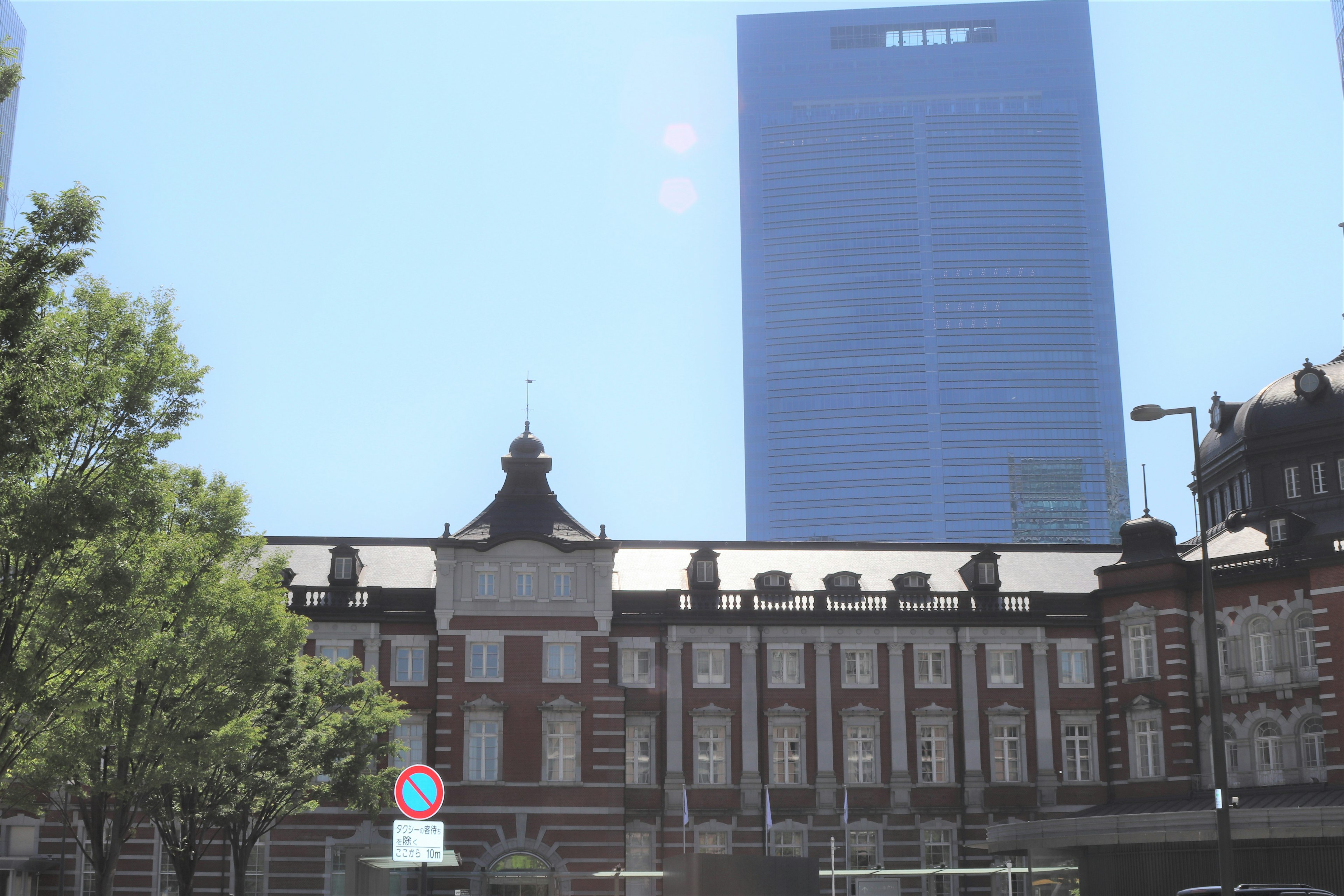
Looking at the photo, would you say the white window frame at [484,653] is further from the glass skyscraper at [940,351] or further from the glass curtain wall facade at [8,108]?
the glass skyscraper at [940,351]

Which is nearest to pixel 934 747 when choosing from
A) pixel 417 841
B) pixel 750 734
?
pixel 750 734

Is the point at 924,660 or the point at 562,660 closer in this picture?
the point at 562,660

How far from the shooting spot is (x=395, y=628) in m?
57.5

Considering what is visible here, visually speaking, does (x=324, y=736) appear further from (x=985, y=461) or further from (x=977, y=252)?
(x=977, y=252)

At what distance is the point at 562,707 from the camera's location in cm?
5619

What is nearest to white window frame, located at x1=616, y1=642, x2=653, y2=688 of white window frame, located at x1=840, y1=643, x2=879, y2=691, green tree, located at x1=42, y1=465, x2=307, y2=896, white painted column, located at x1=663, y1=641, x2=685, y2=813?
white painted column, located at x1=663, y1=641, x2=685, y2=813

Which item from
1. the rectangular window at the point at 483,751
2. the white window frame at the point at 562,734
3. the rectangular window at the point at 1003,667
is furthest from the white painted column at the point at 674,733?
the rectangular window at the point at 1003,667

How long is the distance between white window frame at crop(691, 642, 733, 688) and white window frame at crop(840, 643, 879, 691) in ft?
15.0

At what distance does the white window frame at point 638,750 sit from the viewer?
56656mm

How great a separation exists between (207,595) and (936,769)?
115ft

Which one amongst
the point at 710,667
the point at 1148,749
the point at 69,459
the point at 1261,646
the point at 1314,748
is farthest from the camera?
the point at 710,667

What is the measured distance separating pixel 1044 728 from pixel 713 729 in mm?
13588

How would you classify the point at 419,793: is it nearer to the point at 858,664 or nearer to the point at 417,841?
the point at 417,841

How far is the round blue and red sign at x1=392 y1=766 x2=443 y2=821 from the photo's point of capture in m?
16.2
